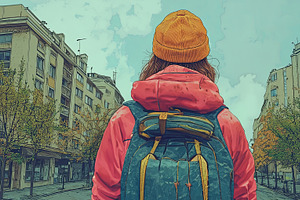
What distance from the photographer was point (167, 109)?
1.76 metres

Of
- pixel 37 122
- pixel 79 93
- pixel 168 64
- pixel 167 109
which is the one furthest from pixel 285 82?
pixel 167 109

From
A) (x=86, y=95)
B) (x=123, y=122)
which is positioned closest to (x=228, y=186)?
(x=123, y=122)

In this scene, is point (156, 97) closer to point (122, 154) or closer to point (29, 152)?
point (122, 154)

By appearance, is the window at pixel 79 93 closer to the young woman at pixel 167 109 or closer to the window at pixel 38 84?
the window at pixel 38 84

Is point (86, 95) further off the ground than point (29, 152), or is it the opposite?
point (86, 95)

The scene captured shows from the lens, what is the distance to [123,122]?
1815mm

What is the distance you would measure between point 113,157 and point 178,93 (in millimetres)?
472

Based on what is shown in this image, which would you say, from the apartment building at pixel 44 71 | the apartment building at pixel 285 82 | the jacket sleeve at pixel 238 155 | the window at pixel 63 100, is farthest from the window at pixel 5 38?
the apartment building at pixel 285 82

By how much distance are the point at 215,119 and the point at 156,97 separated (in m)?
0.33

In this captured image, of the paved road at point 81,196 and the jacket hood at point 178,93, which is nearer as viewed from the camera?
the jacket hood at point 178,93

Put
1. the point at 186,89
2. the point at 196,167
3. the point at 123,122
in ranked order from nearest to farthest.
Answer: the point at 196,167 < the point at 186,89 < the point at 123,122

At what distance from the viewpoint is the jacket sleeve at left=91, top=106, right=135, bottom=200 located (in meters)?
1.73

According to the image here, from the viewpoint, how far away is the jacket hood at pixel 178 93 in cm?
170

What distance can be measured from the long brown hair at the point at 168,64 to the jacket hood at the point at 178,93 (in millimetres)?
295
